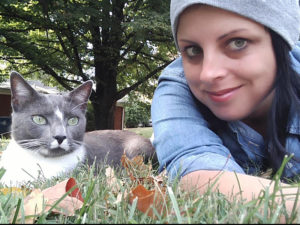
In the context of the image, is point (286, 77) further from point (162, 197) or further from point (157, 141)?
point (162, 197)

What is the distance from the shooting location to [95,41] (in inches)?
395

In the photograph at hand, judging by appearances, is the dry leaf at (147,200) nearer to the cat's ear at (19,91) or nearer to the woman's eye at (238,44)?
the woman's eye at (238,44)

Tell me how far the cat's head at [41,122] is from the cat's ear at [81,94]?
0.39 feet

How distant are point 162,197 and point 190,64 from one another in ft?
2.84

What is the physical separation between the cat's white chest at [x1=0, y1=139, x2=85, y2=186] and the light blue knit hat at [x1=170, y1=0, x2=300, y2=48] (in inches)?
49.3

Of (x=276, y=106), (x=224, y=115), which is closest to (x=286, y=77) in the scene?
(x=276, y=106)

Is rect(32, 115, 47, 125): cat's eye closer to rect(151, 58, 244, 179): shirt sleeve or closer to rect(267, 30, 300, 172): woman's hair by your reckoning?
rect(151, 58, 244, 179): shirt sleeve

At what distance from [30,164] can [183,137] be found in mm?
1183

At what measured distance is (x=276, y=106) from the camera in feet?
5.92

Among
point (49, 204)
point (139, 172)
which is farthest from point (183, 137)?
point (49, 204)

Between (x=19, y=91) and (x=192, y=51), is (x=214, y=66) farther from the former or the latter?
(x=19, y=91)

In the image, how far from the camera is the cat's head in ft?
7.38

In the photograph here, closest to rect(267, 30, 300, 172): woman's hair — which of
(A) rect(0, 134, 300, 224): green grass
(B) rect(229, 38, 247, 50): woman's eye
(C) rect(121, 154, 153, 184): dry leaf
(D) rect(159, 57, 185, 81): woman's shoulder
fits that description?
(B) rect(229, 38, 247, 50): woman's eye

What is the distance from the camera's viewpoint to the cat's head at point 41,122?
2250 millimetres
